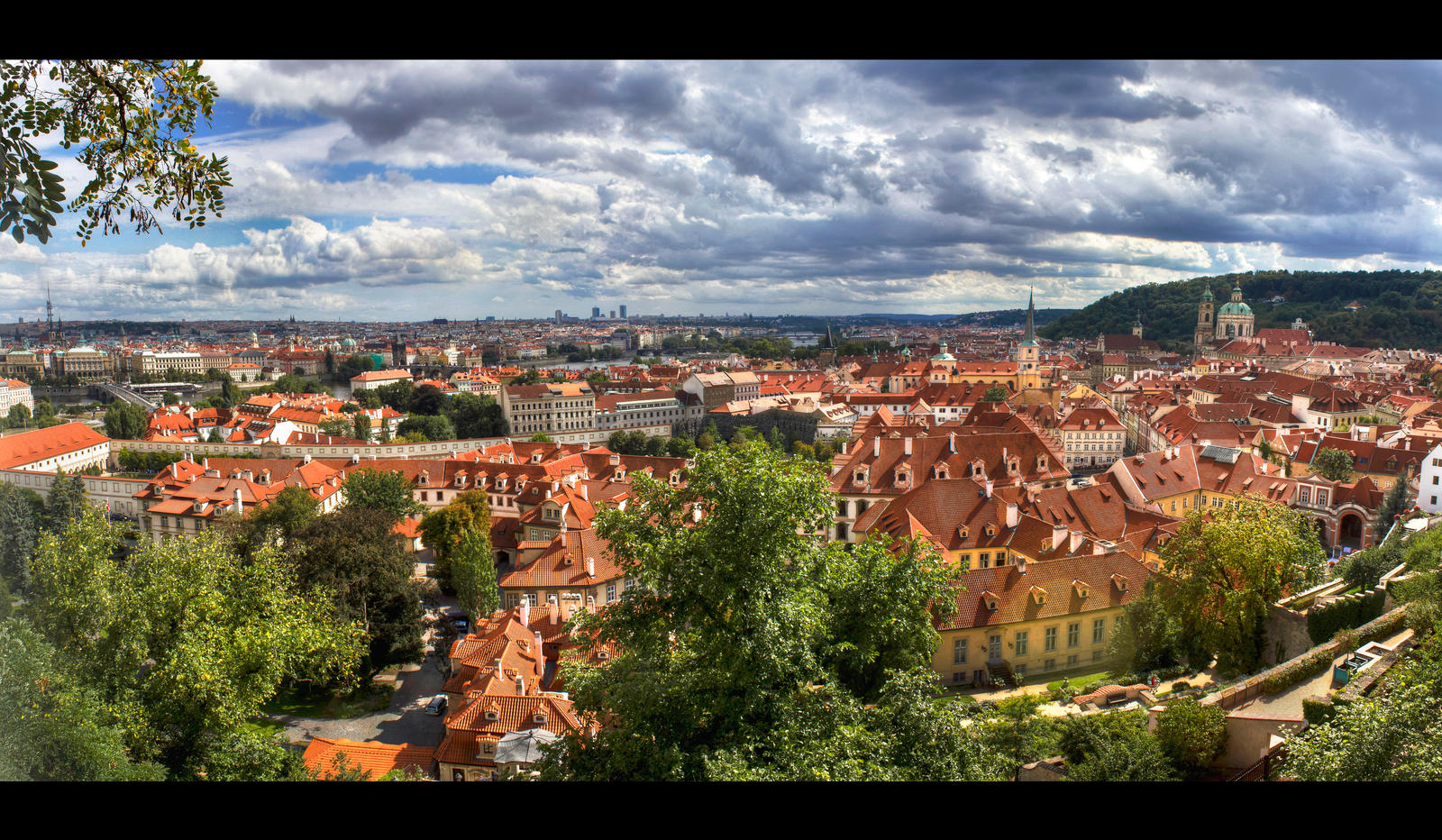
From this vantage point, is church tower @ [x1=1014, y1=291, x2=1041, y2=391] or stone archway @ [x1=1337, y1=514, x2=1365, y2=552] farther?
church tower @ [x1=1014, y1=291, x2=1041, y2=391]

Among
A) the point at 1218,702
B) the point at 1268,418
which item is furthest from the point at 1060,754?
the point at 1268,418

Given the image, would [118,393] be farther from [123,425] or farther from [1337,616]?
[1337,616]

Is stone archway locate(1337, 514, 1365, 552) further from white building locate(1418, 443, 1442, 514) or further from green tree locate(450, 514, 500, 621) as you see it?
green tree locate(450, 514, 500, 621)

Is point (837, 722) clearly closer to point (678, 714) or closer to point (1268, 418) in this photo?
point (678, 714)

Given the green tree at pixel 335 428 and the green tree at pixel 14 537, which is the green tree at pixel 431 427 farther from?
the green tree at pixel 14 537

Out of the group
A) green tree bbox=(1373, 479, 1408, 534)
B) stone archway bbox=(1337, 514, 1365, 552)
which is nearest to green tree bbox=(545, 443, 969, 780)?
green tree bbox=(1373, 479, 1408, 534)
